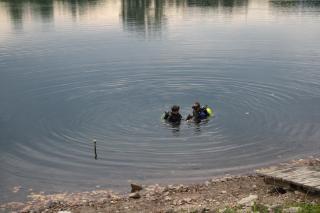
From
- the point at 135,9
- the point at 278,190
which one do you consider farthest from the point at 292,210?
the point at 135,9

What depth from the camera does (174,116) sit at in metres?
25.6

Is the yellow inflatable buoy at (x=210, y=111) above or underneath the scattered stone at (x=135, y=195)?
above

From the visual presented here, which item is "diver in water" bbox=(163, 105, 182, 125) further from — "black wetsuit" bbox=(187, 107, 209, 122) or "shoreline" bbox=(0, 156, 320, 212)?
"shoreline" bbox=(0, 156, 320, 212)

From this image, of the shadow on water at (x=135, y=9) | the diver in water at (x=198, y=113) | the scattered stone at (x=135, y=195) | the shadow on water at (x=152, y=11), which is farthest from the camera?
the shadow on water at (x=135, y=9)

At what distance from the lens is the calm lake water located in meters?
20.6

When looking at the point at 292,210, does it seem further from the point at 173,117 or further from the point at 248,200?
the point at 173,117

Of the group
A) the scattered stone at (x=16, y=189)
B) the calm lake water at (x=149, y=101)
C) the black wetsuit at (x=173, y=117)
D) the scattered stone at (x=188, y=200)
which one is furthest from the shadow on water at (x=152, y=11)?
the scattered stone at (x=188, y=200)

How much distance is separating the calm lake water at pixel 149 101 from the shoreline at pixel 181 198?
3.37ft

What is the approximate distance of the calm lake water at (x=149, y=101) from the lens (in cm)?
2064

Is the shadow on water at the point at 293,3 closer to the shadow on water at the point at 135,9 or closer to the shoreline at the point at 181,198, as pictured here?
the shadow on water at the point at 135,9

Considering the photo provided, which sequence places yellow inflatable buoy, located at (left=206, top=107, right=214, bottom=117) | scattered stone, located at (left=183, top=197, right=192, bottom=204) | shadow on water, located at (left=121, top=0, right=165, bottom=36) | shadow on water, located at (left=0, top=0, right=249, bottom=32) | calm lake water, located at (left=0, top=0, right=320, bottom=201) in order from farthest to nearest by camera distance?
shadow on water, located at (left=0, top=0, right=249, bottom=32) < shadow on water, located at (left=121, top=0, right=165, bottom=36) < yellow inflatable buoy, located at (left=206, top=107, right=214, bottom=117) < calm lake water, located at (left=0, top=0, right=320, bottom=201) < scattered stone, located at (left=183, top=197, right=192, bottom=204)

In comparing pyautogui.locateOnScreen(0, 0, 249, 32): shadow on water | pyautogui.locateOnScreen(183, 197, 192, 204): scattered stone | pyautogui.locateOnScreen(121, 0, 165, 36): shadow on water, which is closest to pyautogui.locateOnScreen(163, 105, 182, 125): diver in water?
pyautogui.locateOnScreen(183, 197, 192, 204): scattered stone

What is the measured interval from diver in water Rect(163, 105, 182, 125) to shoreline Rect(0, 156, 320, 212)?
704cm

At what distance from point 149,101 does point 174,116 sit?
479 centimetres
